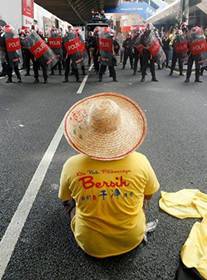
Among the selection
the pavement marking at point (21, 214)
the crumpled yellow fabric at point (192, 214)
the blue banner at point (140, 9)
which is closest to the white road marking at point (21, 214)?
the pavement marking at point (21, 214)

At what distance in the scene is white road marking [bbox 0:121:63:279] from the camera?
326 centimetres

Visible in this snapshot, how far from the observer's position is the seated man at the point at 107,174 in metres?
2.73

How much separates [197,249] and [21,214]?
1728 mm

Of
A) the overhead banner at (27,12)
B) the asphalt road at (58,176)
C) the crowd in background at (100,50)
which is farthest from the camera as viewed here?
the overhead banner at (27,12)

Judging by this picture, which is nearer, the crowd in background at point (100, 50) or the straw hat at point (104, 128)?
the straw hat at point (104, 128)

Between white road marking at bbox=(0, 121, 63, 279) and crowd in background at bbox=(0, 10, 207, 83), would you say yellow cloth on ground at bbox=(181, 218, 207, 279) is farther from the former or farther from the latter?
crowd in background at bbox=(0, 10, 207, 83)

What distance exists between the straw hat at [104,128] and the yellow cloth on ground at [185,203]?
136 cm

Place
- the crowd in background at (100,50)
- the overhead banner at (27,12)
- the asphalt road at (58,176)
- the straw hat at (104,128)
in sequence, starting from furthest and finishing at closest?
the overhead banner at (27,12), the crowd in background at (100,50), the asphalt road at (58,176), the straw hat at (104,128)

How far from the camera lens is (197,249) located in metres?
3.04

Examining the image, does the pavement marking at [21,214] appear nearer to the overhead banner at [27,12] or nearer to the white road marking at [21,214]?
the white road marking at [21,214]

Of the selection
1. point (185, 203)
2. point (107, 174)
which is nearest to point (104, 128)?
point (107, 174)

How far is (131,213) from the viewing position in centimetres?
294

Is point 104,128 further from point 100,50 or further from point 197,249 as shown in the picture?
point 100,50

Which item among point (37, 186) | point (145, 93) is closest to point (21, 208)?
point (37, 186)
